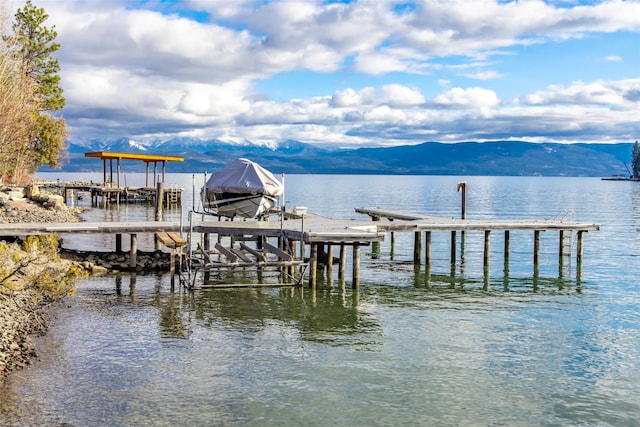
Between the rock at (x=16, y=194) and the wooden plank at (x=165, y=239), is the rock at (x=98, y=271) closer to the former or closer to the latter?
the wooden plank at (x=165, y=239)

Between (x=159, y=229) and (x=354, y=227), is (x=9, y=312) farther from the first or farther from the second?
(x=354, y=227)

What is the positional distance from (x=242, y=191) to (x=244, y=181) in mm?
508

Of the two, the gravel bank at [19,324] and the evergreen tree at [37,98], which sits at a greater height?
the evergreen tree at [37,98]

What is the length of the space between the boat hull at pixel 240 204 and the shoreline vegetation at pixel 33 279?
4361 millimetres

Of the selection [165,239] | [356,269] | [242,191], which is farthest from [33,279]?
[242,191]

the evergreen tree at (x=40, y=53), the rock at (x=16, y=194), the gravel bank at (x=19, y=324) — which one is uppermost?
the evergreen tree at (x=40, y=53)

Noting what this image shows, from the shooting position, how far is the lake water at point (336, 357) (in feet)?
43.5

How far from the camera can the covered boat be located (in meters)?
32.2

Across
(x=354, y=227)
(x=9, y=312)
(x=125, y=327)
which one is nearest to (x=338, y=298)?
(x=354, y=227)

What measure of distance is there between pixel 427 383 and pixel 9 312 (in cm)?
1100

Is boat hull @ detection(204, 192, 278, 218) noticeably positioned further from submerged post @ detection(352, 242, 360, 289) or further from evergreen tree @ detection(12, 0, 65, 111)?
evergreen tree @ detection(12, 0, 65, 111)

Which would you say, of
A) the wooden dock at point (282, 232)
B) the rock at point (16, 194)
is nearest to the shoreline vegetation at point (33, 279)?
the wooden dock at point (282, 232)

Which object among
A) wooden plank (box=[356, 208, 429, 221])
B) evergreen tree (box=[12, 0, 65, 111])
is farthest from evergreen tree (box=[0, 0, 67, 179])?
wooden plank (box=[356, 208, 429, 221])

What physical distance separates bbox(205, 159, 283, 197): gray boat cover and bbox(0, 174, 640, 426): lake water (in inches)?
257
